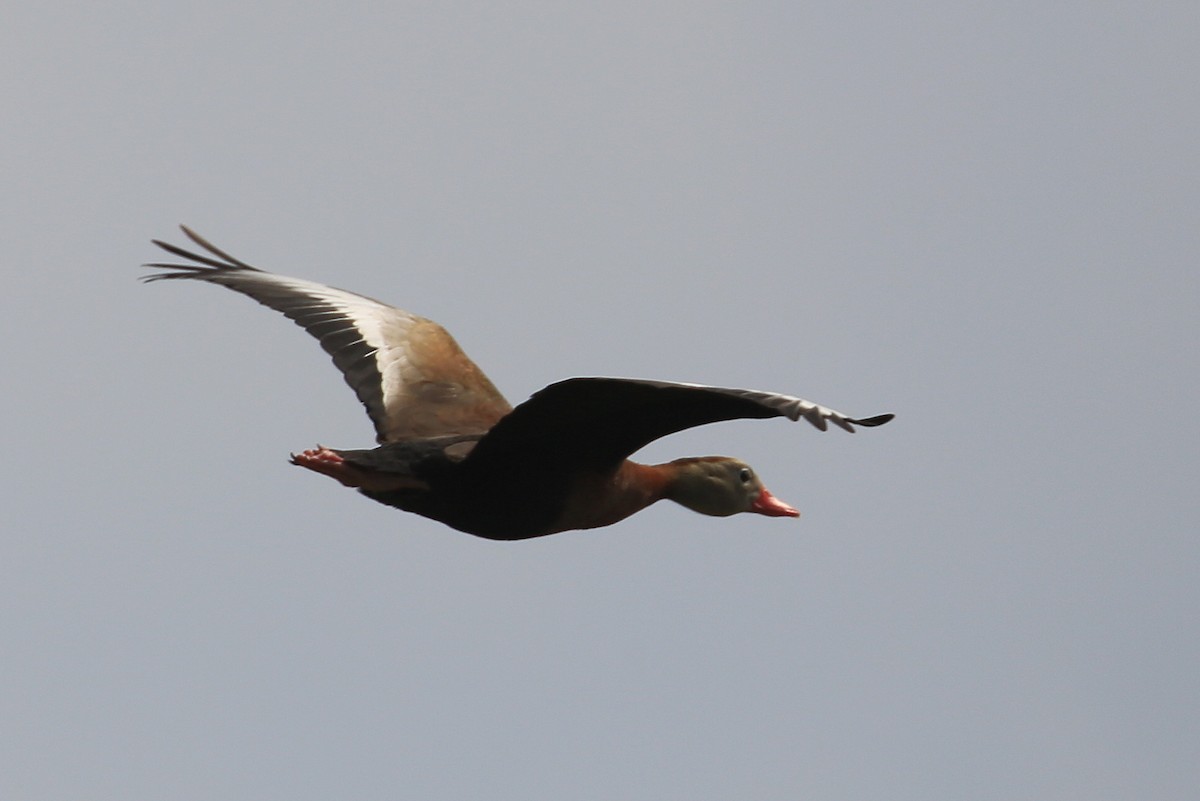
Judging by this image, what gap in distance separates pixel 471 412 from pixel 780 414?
2841 millimetres

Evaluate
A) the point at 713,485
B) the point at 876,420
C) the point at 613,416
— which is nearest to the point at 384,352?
the point at 713,485

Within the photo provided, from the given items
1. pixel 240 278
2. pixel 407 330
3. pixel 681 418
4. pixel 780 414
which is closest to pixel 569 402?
pixel 681 418

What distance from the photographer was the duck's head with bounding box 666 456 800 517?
9227 mm

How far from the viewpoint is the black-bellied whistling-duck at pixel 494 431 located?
741cm

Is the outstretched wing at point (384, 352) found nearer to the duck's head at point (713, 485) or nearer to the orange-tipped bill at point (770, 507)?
the duck's head at point (713, 485)

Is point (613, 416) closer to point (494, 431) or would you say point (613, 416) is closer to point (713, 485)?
point (494, 431)

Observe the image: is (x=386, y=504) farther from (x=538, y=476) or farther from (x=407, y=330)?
(x=407, y=330)

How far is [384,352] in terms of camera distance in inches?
388

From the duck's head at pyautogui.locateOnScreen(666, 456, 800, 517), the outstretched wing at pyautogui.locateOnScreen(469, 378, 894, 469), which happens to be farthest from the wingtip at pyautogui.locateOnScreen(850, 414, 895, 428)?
the duck's head at pyautogui.locateOnScreen(666, 456, 800, 517)

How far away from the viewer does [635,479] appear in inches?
345

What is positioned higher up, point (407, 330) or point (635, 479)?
point (407, 330)

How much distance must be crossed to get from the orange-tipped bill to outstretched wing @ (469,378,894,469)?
159 centimetres

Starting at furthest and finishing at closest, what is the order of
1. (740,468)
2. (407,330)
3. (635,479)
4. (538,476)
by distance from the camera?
(407,330) → (740,468) → (635,479) → (538,476)

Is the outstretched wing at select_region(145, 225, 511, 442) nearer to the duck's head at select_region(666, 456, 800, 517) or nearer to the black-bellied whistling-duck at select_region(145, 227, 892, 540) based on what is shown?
the black-bellied whistling-duck at select_region(145, 227, 892, 540)
